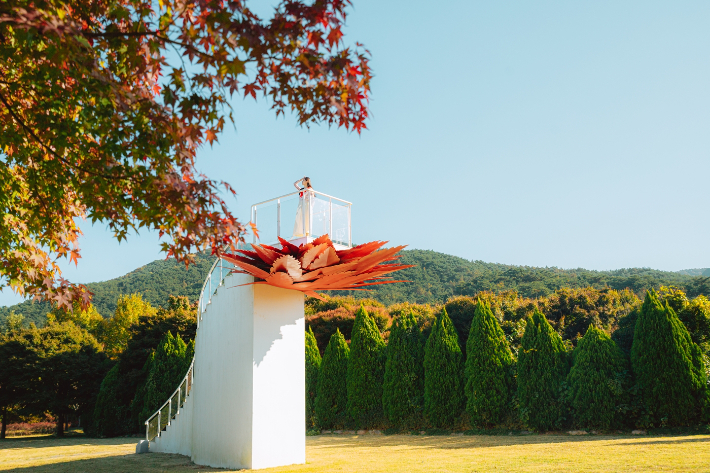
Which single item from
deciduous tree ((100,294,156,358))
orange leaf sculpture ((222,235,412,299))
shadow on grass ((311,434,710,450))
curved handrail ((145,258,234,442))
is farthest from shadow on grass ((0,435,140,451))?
deciduous tree ((100,294,156,358))

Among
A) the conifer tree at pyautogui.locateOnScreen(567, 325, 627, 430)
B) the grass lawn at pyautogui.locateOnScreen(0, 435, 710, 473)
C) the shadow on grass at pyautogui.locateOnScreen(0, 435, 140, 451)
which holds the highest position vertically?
the conifer tree at pyautogui.locateOnScreen(567, 325, 627, 430)

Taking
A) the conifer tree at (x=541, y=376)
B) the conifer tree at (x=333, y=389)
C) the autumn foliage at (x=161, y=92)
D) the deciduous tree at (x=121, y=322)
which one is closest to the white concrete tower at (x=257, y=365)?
the autumn foliage at (x=161, y=92)

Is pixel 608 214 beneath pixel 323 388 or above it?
above

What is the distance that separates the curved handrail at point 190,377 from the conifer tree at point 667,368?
9.07 m

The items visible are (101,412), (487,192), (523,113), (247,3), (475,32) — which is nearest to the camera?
(247,3)

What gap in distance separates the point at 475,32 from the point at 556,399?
8598 mm

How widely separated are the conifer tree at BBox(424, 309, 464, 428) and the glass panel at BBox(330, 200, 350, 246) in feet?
19.2

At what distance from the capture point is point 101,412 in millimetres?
20500

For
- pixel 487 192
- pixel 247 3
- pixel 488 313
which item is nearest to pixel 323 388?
pixel 488 313

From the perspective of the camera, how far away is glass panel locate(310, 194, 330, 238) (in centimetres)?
970

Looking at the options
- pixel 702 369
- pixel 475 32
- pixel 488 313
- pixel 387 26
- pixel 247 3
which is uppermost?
pixel 475 32

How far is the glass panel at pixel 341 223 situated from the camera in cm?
1012

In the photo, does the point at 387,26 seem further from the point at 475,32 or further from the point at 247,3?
the point at 247,3

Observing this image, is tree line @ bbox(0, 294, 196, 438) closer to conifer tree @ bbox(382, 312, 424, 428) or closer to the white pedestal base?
conifer tree @ bbox(382, 312, 424, 428)
